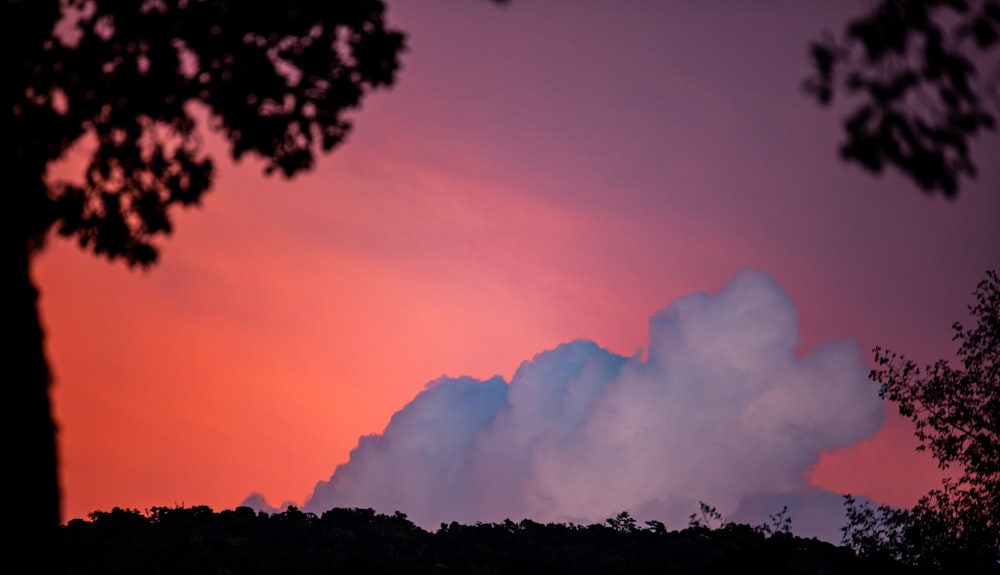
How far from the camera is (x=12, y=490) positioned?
16.3m

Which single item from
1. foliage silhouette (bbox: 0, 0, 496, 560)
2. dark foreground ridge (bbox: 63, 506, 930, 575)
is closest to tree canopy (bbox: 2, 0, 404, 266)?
foliage silhouette (bbox: 0, 0, 496, 560)

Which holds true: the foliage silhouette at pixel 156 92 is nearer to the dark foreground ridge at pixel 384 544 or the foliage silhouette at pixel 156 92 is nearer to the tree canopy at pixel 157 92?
the tree canopy at pixel 157 92

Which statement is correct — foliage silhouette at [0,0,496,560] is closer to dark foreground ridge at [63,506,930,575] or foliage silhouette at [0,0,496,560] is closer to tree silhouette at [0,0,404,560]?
tree silhouette at [0,0,404,560]

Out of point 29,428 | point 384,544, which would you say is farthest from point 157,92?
point 384,544

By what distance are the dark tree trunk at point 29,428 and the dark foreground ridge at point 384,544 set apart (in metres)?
54.2

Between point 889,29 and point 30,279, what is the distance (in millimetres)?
13357

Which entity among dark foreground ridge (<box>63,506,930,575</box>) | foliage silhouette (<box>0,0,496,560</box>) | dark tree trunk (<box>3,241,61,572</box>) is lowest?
dark tree trunk (<box>3,241,61,572</box>)

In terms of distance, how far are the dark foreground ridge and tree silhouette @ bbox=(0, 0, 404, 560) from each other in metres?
51.7

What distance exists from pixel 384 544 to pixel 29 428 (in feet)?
224

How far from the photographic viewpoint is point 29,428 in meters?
16.5

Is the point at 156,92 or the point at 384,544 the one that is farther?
the point at 384,544

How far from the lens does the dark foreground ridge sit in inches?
2970

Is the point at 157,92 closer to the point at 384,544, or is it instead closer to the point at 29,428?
the point at 29,428

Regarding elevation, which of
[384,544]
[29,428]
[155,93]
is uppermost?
[384,544]
